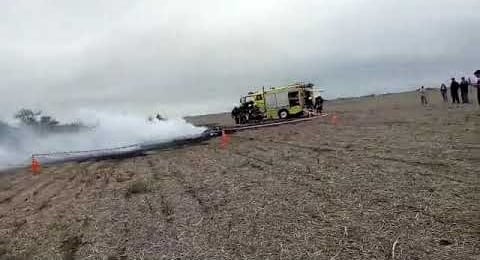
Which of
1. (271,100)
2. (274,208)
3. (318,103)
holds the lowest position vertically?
(274,208)

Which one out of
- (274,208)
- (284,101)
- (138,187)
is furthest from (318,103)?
(274,208)

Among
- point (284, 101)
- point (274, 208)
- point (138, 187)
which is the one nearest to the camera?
point (274, 208)

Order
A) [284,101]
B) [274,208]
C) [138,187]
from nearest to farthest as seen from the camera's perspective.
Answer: [274,208]
[138,187]
[284,101]

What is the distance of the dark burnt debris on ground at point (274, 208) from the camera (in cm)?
835

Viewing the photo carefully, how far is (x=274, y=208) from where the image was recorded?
1103 centimetres

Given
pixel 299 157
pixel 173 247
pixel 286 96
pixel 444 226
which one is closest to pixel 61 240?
pixel 173 247

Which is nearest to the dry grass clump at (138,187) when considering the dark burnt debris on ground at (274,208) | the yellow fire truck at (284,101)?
the dark burnt debris on ground at (274,208)

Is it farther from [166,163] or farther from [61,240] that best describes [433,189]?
[166,163]

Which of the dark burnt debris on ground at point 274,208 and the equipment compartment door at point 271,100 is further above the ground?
the equipment compartment door at point 271,100

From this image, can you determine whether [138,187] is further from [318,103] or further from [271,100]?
[318,103]

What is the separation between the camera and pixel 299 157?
62.1 ft

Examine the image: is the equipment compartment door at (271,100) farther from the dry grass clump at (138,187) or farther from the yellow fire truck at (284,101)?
the dry grass clump at (138,187)

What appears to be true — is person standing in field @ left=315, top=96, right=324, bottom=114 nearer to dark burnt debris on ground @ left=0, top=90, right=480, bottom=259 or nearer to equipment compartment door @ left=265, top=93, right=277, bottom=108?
equipment compartment door @ left=265, top=93, right=277, bottom=108

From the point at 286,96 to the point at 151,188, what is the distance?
1334 inches
